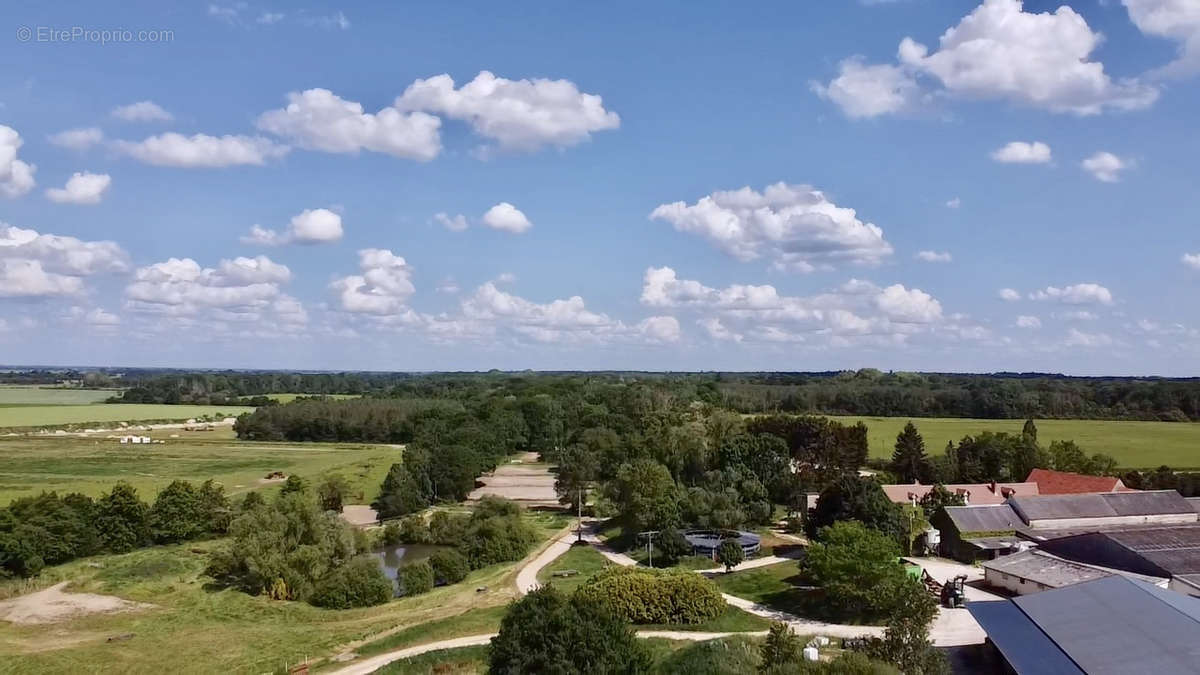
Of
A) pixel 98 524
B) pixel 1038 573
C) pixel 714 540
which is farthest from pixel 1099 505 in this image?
pixel 98 524

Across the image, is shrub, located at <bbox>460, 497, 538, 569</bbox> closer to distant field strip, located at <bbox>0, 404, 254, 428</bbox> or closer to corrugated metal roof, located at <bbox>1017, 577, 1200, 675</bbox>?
corrugated metal roof, located at <bbox>1017, 577, 1200, 675</bbox>

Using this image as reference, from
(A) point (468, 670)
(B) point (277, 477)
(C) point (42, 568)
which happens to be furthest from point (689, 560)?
(B) point (277, 477)

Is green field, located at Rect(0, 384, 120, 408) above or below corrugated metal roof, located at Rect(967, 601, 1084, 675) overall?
below

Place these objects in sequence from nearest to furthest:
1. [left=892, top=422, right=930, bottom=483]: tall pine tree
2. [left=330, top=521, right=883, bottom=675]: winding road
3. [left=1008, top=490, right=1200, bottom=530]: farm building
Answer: [left=330, top=521, right=883, bottom=675]: winding road < [left=1008, top=490, right=1200, bottom=530]: farm building < [left=892, top=422, right=930, bottom=483]: tall pine tree

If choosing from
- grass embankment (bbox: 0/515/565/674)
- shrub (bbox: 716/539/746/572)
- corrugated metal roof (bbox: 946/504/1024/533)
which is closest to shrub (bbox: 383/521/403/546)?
grass embankment (bbox: 0/515/565/674)

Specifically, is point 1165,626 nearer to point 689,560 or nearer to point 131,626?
point 689,560

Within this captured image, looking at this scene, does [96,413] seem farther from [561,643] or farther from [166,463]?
[561,643]

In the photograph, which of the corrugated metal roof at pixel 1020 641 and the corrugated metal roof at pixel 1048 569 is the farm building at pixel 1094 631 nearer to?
the corrugated metal roof at pixel 1020 641

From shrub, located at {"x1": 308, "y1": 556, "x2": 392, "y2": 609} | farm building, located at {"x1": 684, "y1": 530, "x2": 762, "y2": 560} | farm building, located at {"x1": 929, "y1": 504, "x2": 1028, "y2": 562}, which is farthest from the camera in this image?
farm building, located at {"x1": 684, "y1": 530, "x2": 762, "y2": 560}
